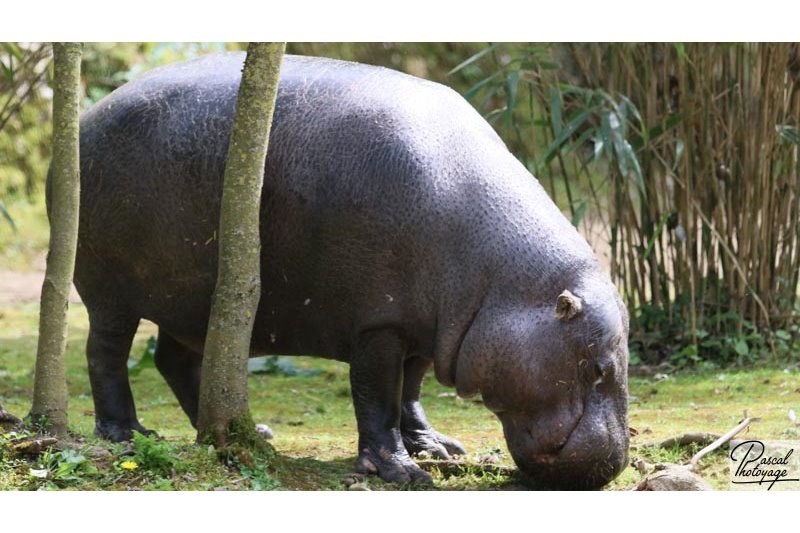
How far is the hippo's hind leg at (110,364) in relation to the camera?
19.2 ft

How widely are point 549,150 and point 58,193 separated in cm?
340

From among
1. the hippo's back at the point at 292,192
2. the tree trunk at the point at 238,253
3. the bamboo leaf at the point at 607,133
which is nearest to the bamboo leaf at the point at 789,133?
the bamboo leaf at the point at 607,133

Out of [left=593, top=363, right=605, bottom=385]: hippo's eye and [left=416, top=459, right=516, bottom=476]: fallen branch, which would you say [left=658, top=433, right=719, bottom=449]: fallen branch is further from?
[left=593, top=363, right=605, bottom=385]: hippo's eye

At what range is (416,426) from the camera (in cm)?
→ 587

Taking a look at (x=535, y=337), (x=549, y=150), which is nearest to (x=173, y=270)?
(x=535, y=337)

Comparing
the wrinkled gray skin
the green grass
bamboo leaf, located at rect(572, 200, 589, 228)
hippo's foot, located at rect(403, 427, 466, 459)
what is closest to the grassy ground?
hippo's foot, located at rect(403, 427, 466, 459)

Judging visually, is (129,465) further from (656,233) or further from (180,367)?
(656,233)

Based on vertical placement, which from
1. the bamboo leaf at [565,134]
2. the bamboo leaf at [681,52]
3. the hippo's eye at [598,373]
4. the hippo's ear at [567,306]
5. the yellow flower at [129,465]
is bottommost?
the yellow flower at [129,465]

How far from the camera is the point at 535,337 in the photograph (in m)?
4.84

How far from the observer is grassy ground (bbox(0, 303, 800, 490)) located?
448 cm

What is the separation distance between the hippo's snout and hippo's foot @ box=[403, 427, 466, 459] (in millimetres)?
851

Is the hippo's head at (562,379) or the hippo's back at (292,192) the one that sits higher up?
the hippo's back at (292,192)

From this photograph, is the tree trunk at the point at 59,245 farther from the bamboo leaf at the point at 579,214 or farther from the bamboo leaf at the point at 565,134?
the bamboo leaf at the point at 579,214

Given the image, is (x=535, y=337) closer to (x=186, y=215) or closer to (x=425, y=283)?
(x=425, y=283)
